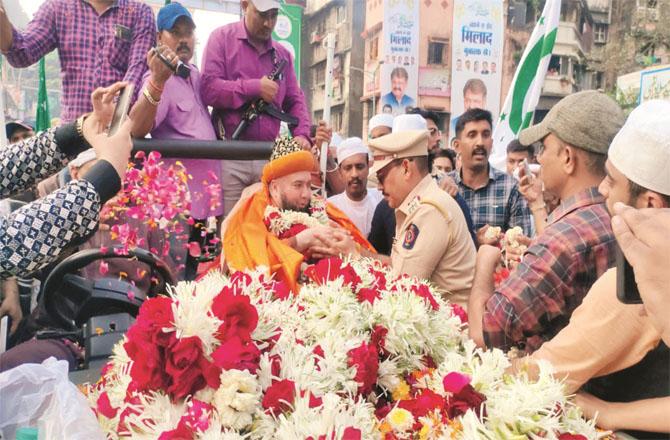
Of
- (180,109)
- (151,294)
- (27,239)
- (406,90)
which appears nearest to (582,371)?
(27,239)

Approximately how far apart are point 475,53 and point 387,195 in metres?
15.1

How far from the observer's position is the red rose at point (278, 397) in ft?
4.57

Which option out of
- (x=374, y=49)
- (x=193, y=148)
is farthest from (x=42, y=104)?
(x=374, y=49)

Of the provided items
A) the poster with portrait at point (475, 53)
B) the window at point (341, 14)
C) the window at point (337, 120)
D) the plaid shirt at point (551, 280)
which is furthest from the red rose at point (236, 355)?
the window at point (337, 120)

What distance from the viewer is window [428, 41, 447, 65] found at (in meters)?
26.7

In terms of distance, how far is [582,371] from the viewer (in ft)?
5.76

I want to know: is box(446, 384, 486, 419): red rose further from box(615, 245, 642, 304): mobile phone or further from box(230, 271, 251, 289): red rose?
box(230, 271, 251, 289): red rose

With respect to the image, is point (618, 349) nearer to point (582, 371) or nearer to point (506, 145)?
point (582, 371)

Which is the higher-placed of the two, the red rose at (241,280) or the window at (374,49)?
the window at (374,49)

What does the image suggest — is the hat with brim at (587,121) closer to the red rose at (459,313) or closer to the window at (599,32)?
the red rose at (459,313)

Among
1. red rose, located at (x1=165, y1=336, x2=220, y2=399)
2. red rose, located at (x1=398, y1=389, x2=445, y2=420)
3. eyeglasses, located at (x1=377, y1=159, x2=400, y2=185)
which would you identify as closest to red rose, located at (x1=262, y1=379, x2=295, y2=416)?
red rose, located at (x1=165, y1=336, x2=220, y2=399)

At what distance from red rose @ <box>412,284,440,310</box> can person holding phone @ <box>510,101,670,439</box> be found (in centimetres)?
36

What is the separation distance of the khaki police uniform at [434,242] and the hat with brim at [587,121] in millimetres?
874

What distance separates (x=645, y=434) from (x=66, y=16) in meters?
3.76
